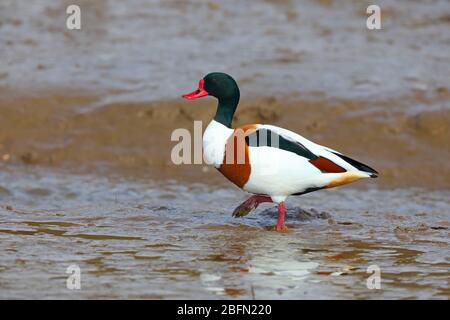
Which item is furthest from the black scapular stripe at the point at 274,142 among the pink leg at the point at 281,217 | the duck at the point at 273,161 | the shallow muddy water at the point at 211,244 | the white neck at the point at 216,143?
the shallow muddy water at the point at 211,244

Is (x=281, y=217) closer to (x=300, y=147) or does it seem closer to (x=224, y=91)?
(x=300, y=147)

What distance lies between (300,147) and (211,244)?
0.95 meters

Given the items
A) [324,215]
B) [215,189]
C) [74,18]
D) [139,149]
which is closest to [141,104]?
[139,149]

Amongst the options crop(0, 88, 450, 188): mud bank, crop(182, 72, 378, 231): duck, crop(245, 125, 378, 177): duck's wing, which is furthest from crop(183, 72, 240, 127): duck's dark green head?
crop(0, 88, 450, 188): mud bank

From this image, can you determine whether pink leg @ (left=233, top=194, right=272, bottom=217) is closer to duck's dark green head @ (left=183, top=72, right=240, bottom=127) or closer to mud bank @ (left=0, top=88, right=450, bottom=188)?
duck's dark green head @ (left=183, top=72, right=240, bottom=127)

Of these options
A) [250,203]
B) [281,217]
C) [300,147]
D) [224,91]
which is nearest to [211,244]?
[281,217]

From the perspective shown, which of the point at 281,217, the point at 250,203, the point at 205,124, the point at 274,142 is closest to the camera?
the point at 274,142

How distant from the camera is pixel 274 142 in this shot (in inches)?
312

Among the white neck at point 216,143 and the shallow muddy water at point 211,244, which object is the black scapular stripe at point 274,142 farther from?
the shallow muddy water at point 211,244

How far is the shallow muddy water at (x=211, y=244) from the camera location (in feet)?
21.6

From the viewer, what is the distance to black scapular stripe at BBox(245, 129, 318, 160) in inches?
311

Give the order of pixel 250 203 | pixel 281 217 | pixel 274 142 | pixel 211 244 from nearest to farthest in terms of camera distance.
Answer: pixel 211 244, pixel 274 142, pixel 281 217, pixel 250 203

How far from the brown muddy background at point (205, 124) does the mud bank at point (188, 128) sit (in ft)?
0.06

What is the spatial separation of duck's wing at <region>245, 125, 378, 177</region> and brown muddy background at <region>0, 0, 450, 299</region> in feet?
1.73
